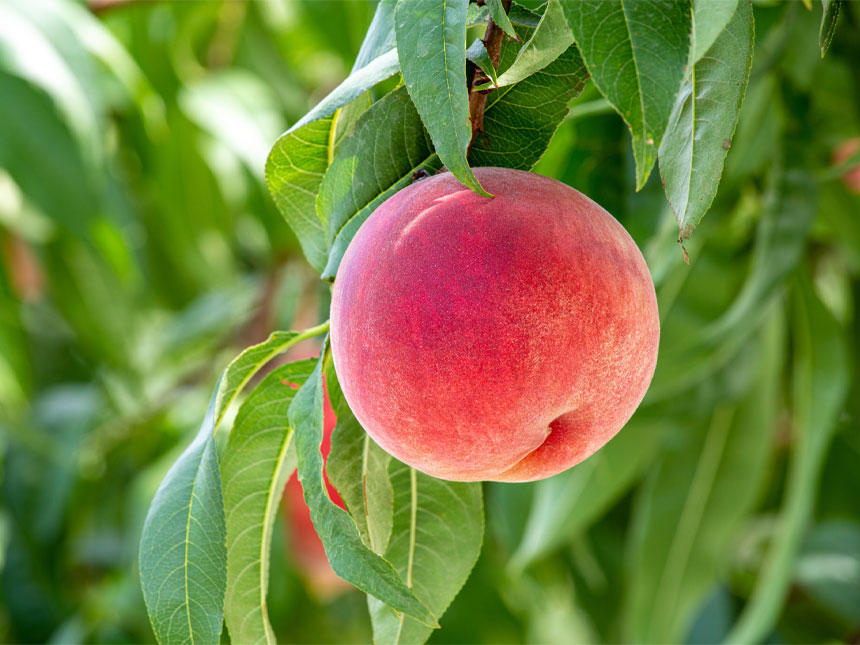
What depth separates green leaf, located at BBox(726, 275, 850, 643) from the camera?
875mm

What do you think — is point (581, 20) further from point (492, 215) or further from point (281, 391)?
point (281, 391)

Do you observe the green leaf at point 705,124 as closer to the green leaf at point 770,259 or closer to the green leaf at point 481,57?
the green leaf at point 481,57

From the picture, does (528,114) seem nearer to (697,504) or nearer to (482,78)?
(482,78)

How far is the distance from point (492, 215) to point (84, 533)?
153 centimetres

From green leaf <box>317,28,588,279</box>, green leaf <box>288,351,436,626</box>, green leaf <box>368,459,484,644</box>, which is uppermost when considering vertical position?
green leaf <box>317,28,588,279</box>

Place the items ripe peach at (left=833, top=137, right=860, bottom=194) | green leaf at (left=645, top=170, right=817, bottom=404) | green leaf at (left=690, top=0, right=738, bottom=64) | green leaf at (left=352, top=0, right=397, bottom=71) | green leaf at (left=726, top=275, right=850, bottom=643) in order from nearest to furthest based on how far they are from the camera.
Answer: green leaf at (left=690, top=0, right=738, bottom=64) < green leaf at (left=352, top=0, right=397, bottom=71) < green leaf at (left=645, top=170, right=817, bottom=404) < green leaf at (left=726, top=275, right=850, bottom=643) < ripe peach at (left=833, top=137, right=860, bottom=194)

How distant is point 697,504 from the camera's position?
1.08 m

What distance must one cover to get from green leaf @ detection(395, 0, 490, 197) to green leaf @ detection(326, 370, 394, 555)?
15 centimetres

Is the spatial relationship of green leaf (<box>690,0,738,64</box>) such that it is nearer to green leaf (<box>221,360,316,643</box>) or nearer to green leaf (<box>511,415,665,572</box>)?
green leaf (<box>221,360,316,643</box>)

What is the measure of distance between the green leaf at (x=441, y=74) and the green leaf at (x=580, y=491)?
2.11 ft

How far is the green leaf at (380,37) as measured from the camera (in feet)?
1.26

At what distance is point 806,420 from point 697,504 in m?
0.20

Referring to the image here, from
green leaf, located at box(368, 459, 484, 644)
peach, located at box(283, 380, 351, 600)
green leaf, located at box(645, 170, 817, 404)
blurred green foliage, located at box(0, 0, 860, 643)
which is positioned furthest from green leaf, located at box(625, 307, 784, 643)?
green leaf, located at box(368, 459, 484, 644)

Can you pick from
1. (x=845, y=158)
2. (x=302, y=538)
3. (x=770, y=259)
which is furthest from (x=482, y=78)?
(x=302, y=538)
